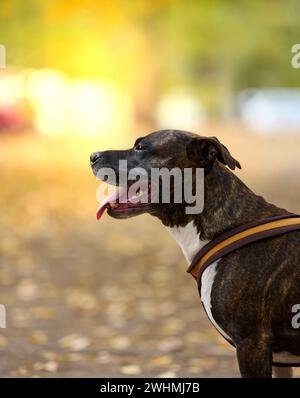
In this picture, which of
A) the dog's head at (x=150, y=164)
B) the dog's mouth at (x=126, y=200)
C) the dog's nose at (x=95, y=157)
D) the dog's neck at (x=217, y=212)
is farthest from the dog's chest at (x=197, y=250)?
the dog's nose at (x=95, y=157)

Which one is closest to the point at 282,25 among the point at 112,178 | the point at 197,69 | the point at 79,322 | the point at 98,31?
the point at 98,31

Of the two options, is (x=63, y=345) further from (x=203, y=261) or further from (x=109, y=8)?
(x=109, y=8)

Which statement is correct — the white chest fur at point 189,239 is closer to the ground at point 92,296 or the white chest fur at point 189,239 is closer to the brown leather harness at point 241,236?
the brown leather harness at point 241,236

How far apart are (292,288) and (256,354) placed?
0.39 m

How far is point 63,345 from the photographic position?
8.59m

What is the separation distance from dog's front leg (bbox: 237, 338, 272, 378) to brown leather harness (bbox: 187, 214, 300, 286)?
443mm

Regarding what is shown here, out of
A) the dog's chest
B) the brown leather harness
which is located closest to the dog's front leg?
the dog's chest

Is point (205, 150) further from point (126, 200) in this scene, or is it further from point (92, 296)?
point (92, 296)

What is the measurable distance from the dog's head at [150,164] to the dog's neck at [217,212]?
6 centimetres

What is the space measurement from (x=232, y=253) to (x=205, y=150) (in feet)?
1.89

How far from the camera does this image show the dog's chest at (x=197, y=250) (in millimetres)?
4602

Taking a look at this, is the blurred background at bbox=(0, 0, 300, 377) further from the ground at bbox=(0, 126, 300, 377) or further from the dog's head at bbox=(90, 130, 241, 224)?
the dog's head at bbox=(90, 130, 241, 224)

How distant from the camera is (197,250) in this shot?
4730 mm

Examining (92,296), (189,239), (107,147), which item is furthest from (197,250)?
(107,147)
